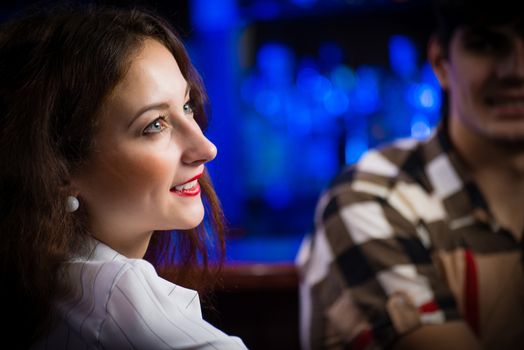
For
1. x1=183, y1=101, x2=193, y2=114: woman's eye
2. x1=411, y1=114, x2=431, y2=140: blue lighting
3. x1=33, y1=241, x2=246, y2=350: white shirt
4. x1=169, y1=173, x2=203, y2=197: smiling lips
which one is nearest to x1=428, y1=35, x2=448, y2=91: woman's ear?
x1=183, y1=101, x2=193, y2=114: woman's eye

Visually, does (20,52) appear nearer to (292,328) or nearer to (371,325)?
(371,325)

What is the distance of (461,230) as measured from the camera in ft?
5.44

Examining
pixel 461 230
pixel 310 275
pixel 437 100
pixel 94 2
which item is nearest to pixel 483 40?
pixel 461 230

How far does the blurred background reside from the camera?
360 cm

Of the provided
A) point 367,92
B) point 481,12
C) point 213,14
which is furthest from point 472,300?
point 213,14

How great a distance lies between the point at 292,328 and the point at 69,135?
1.53 m

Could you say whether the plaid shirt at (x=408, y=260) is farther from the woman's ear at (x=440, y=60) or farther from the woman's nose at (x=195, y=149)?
the woman's nose at (x=195, y=149)

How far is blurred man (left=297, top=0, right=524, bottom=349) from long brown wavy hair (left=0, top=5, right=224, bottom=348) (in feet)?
2.65

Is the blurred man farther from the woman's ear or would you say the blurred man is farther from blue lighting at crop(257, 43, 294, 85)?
blue lighting at crop(257, 43, 294, 85)

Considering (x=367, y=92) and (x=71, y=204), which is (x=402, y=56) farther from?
(x=71, y=204)

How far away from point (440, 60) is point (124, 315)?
3.97 ft

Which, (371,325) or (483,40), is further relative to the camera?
(483,40)

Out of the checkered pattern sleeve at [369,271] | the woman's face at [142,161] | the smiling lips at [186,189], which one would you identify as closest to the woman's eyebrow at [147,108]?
the woman's face at [142,161]

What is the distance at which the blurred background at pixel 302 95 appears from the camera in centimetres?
360
